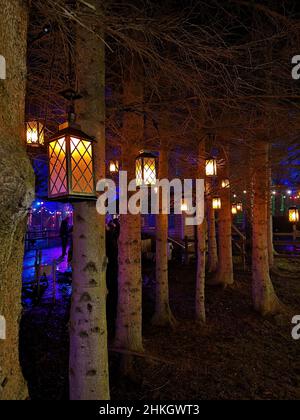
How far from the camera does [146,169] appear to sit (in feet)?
16.3

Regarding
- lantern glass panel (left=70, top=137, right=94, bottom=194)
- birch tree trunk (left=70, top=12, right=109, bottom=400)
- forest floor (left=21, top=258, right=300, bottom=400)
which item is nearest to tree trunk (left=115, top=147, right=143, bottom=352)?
forest floor (left=21, top=258, right=300, bottom=400)

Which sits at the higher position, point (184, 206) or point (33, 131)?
point (33, 131)

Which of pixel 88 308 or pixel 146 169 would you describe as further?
pixel 146 169

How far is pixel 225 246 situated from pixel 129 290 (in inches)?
265

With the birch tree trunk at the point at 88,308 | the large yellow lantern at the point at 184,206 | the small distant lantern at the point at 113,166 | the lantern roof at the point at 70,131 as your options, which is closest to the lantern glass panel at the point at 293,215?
the large yellow lantern at the point at 184,206

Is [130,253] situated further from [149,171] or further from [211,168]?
[211,168]

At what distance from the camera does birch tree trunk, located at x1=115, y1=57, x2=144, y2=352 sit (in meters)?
5.84

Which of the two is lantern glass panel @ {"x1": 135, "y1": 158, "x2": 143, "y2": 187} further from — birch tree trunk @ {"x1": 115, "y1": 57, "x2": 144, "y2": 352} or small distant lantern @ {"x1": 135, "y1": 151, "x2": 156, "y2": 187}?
birch tree trunk @ {"x1": 115, "y1": 57, "x2": 144, "y2": 352}

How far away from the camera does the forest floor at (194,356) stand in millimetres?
4926

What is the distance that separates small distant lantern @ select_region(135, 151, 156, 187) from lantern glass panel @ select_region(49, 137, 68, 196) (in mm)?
2168

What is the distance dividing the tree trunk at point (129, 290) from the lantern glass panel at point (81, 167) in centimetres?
315

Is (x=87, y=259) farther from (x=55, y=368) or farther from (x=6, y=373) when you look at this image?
(x=55, y=368)

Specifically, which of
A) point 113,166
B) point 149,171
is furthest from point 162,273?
point 113,166
